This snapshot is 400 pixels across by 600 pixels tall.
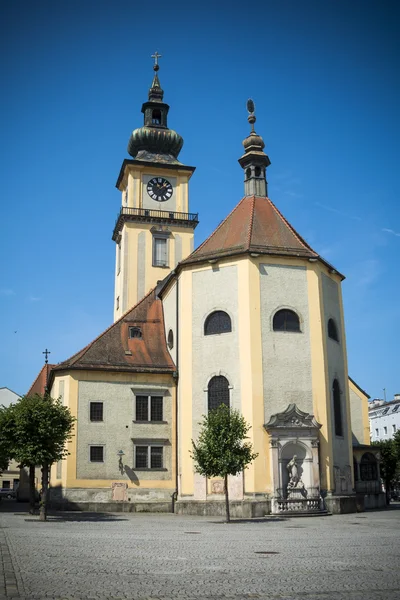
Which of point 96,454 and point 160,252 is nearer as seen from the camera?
point 96,454

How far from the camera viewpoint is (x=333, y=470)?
29.5m

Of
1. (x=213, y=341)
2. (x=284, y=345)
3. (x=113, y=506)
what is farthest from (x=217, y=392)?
(x=113, y=506)

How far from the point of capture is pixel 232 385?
2995 cm

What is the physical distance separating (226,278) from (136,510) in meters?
12.0

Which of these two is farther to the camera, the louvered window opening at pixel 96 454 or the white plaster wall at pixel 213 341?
the louvered window opening at pixel 96 454

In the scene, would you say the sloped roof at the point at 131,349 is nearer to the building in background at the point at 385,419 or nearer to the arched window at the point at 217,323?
the arched window at the point at 217,323

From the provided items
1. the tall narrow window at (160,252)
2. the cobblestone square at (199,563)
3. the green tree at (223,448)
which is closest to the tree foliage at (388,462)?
the tall narrow window at (160,252)

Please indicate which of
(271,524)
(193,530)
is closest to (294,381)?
(271,524)

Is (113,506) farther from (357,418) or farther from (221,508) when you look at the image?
(357,418)

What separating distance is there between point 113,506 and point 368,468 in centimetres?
1444

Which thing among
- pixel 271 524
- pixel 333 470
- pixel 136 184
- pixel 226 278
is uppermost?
pixel 136 184

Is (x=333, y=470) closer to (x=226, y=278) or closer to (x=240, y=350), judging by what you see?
(x=240, y=350)

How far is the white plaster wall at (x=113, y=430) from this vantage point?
3175cm

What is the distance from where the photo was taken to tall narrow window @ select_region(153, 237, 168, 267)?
154 feet
